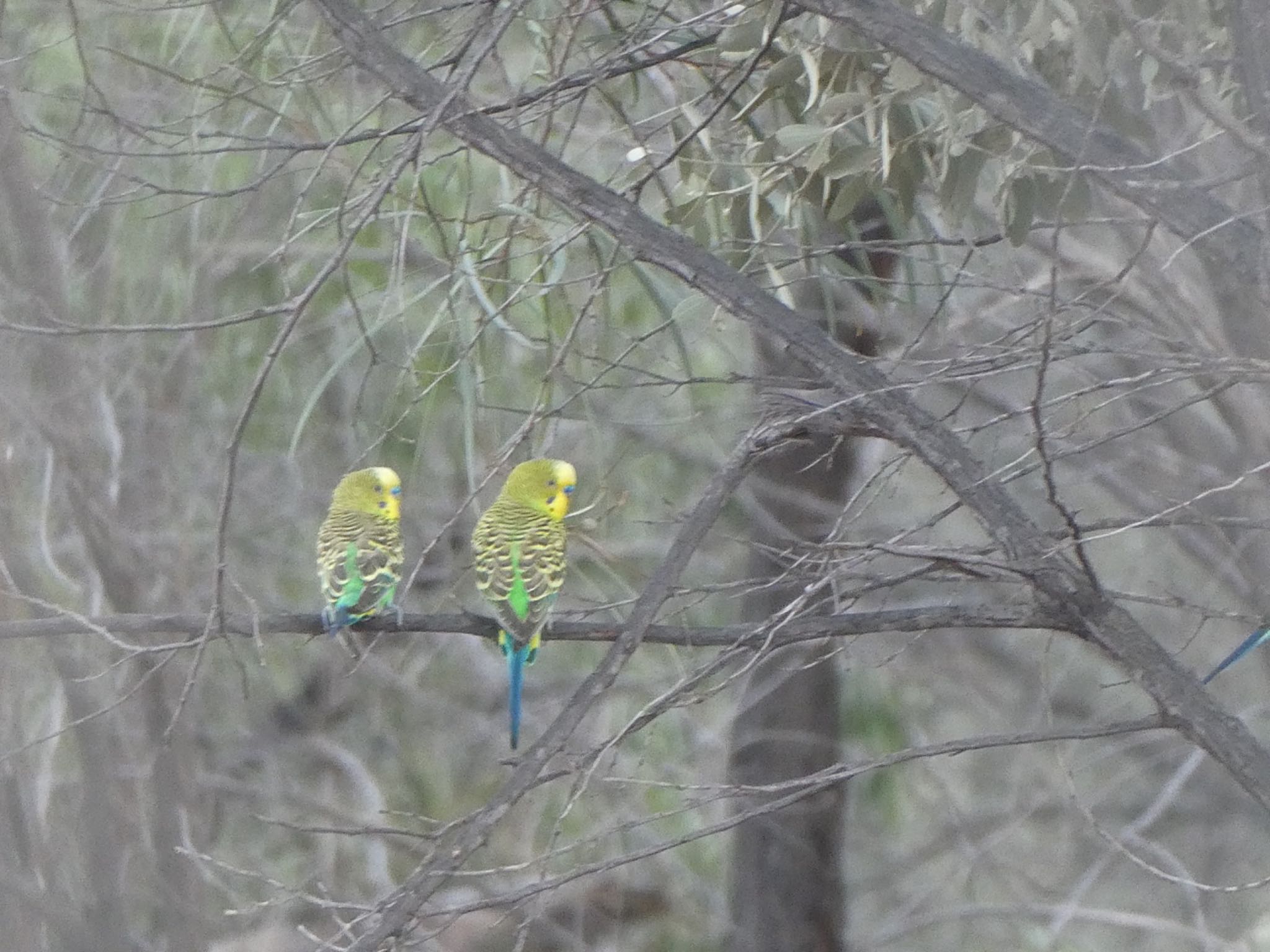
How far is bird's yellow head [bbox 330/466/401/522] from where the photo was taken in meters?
2.93

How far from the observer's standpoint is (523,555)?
2.77 m

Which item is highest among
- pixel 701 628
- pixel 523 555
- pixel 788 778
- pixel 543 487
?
pixel 543 487

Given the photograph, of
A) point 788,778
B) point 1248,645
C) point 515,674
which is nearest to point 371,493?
point 515,674

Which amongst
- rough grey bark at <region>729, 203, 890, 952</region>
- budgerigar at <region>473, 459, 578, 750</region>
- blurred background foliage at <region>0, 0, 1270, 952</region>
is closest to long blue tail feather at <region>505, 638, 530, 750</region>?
budgerigar at <region>473, 459, 578, 750</region>

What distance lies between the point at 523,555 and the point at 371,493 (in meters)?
0.36

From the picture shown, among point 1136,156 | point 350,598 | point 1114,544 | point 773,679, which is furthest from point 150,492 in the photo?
point 1114,544

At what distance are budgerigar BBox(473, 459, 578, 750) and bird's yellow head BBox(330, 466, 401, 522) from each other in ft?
0.54

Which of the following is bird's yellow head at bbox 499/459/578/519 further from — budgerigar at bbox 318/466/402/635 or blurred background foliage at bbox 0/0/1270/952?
budgerigar at bbox 318/466/402/635

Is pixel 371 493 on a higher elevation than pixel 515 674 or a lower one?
higher

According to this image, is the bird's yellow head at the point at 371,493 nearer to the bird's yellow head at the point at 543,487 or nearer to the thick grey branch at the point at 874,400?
the bird's yellow head at the point at 543,487

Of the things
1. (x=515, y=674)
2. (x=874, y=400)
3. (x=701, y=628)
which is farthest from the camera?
(x=515, y=674)

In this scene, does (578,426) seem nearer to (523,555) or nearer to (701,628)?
(523,555)

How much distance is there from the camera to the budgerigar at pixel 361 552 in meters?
2.65

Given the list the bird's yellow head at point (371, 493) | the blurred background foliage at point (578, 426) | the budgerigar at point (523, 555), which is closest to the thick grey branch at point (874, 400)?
the blurred background foliage at point (578, 426)
